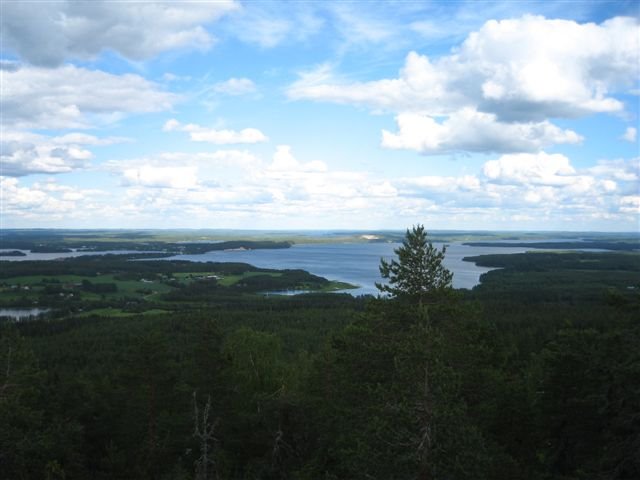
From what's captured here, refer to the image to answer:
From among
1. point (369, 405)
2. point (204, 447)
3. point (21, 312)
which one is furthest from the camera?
point (21, 312)

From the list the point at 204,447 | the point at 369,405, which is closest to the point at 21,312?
the point at 204,447

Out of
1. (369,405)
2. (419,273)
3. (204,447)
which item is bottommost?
(204,447)

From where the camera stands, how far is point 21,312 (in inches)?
4862

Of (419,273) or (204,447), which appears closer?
(204,447)

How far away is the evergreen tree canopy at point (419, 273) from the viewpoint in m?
17.9

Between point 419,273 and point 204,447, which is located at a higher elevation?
point 419,273

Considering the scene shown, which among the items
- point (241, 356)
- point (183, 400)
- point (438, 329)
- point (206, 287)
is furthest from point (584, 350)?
point (206, 287)

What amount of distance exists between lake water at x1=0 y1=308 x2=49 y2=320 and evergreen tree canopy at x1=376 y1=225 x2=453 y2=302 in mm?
116590

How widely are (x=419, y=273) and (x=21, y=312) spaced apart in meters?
131

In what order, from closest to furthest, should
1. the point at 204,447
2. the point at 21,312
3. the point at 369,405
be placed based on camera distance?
the point at 204,447 → the point at 369,405 → the point at 21,312

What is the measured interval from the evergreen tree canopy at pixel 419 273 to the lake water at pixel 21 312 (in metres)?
117

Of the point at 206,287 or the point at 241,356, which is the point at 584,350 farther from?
the point at 206,287

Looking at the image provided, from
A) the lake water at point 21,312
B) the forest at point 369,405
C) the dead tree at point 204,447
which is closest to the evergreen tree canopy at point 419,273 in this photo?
the forest at point 369,405

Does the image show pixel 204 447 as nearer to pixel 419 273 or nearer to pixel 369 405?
pixel 369 405
